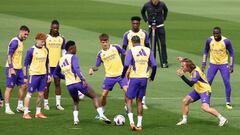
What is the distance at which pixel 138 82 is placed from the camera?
74.0 ft

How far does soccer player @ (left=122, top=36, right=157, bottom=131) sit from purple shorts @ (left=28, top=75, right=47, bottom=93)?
9.91 feet

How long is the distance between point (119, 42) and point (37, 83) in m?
17.5

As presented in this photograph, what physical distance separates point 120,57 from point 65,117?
2609 mm

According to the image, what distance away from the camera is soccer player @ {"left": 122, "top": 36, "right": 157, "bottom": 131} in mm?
22438

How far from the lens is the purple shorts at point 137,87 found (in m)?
22.5

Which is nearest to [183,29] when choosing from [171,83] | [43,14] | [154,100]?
[43,14]

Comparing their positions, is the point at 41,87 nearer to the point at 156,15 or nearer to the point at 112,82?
the point at 112,82

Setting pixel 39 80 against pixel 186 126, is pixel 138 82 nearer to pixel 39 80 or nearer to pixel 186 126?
pixel 186 126

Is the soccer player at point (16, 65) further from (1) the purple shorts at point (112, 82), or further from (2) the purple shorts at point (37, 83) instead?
(1) the purple shorts at point (112, 82)

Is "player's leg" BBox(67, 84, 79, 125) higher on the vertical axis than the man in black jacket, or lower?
lower

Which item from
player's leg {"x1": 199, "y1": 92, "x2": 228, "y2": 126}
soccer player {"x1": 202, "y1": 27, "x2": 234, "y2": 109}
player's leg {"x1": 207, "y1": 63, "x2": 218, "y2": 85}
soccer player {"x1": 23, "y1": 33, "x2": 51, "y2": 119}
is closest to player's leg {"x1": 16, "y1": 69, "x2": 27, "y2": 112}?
soccer player {"x1": 23, "y1": 33, "x2": 51, "y2": 119}

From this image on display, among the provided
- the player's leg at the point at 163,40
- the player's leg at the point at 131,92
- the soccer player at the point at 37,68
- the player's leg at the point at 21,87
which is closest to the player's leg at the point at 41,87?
the soccer player at the point at 37,68

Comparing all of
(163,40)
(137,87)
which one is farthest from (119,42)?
(137,87)

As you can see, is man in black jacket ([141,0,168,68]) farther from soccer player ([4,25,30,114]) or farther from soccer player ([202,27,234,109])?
soccer player ([4,25,30,114])
